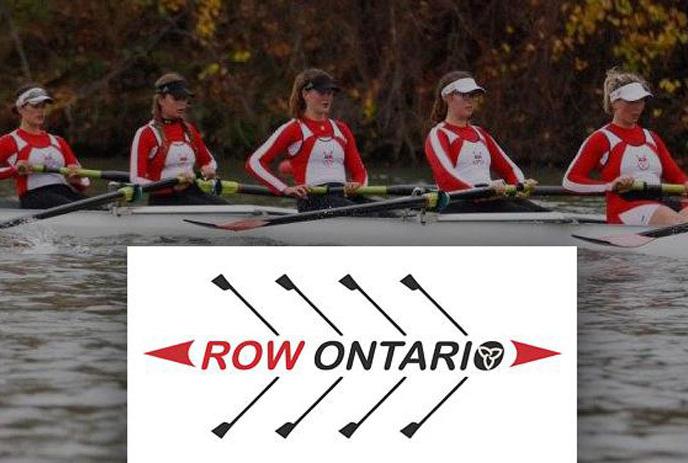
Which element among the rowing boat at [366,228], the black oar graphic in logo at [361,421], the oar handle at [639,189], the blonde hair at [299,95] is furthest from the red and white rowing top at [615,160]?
the black oar graphic in logo at [361,421]

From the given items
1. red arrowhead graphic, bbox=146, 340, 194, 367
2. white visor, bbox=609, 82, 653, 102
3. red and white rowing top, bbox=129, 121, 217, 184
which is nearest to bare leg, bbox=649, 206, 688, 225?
white visor, bbox=609, 82, 653, 102

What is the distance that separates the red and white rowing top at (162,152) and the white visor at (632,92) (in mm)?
3965

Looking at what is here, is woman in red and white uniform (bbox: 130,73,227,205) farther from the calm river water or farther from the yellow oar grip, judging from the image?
the yellow oar grip

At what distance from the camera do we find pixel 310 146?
1326 cm

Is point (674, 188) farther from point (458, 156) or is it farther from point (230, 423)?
point (230, 423)

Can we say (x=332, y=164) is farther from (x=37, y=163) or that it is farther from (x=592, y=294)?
(x=592, y=294)

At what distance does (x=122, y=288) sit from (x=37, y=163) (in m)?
4.02

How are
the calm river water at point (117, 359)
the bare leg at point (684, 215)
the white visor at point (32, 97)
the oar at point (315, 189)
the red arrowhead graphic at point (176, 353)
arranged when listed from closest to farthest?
the red arrowhead graphic at point (176, 353) < the calm river water at point (117, 359) < the bare leg at point (684, 215) < the oar at point (315, 189) < the white visor at point (32, 97)

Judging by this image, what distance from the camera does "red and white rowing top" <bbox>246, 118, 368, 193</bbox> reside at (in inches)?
522

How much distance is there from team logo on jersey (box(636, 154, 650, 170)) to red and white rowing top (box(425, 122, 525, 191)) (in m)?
0.97

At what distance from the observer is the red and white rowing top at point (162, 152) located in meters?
13.8

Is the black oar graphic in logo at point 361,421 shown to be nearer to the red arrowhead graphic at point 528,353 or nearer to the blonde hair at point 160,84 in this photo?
the red arrowhead graphic at point 528,353

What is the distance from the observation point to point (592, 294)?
33.7 feet

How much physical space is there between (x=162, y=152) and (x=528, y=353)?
883 cm
